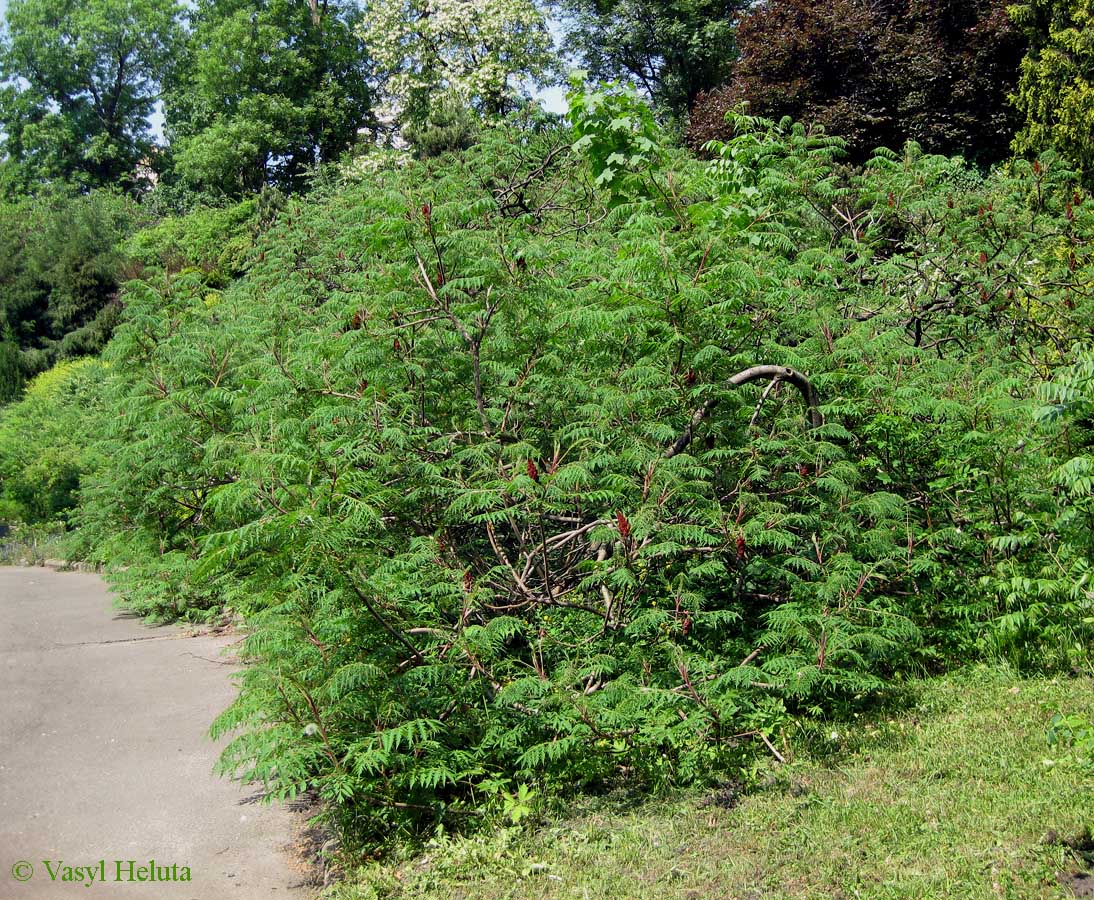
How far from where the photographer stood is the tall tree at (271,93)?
1377 inches

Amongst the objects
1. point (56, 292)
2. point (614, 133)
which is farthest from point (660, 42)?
point (614, 133)

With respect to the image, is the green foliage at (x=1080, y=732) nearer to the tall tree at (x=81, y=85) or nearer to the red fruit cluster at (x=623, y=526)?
the red fruit cluster at (x=623, y=526)

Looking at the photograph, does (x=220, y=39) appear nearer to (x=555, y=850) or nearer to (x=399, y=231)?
(x=399, y=231)

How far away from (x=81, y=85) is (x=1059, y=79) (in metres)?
49.3

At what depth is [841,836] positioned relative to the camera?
14.1ft

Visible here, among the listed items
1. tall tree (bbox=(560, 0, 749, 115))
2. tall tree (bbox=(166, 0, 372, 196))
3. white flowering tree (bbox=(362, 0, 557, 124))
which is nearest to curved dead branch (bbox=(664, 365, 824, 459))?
white flowering tree (bbox=(362, 0, 557, 124))

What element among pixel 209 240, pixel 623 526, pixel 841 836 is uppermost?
pixel 209 240

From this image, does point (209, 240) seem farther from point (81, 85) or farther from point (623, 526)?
point (81, 85)

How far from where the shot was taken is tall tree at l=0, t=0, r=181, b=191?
155 feet

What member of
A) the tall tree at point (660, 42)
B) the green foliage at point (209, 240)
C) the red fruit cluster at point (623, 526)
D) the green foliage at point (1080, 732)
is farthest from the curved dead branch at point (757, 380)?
the tall tree at point (660, 42)

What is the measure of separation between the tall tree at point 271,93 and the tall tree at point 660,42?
10442mm

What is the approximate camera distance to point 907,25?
20062 millimetres

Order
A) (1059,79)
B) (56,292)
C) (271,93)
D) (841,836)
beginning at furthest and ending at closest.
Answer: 1. (271,93)
2. (56,292)
3. (1059,79)
4. (841,836)

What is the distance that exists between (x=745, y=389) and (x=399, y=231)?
2.36 metres
